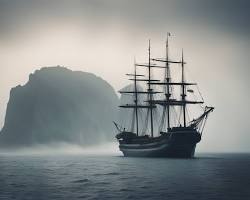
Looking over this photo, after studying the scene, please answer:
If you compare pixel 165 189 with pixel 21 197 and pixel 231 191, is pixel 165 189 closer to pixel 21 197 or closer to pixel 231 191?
pixel 231 191

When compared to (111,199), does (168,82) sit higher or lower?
higher

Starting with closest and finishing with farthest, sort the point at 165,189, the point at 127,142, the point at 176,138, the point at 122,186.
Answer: the point at 165,189, the point at 122,186, the point at 176,138, the point at 127,142

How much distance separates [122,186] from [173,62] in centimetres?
6985

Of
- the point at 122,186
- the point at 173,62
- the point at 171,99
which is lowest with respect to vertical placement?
the point at 122,186

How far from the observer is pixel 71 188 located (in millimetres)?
43562

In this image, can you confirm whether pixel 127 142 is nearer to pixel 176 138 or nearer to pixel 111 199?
pixel 176 138

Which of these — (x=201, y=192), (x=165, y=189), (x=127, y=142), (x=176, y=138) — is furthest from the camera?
(x=127, y=142)

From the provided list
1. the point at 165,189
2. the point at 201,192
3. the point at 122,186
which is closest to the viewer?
the point at 201,192

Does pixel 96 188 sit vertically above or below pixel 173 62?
below

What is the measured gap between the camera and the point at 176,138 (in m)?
98.8

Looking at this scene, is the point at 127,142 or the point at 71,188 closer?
the point at 71,188

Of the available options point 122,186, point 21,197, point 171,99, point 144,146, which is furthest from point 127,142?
point 21,197

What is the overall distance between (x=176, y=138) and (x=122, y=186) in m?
54.3

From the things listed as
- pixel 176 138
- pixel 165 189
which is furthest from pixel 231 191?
pixel 176 138
